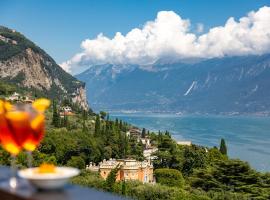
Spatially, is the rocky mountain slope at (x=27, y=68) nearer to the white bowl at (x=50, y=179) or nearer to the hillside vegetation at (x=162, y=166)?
the hillside vegetation at (x=162, y=166)

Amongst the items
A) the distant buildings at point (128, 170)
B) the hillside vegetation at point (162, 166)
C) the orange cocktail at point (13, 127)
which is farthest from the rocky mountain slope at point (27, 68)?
the orange cocktail at point (13, 127)

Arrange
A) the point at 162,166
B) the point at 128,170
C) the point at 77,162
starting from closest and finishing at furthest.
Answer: the point at 128,170, the point at 77,162, the point at 162,166

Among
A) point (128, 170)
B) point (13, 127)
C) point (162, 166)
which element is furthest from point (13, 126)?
point (162, 166)

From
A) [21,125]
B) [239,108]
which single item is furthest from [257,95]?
[21,125]

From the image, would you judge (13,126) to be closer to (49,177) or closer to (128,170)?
(49,177)

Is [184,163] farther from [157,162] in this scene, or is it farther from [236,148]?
[236,148]

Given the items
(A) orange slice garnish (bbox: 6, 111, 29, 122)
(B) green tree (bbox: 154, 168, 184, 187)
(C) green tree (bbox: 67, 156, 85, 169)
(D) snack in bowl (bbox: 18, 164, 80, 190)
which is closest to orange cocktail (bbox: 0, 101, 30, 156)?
(A) orange slice garnish (bbox: 6, 111, 29, 122)

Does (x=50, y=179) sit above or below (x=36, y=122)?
below
